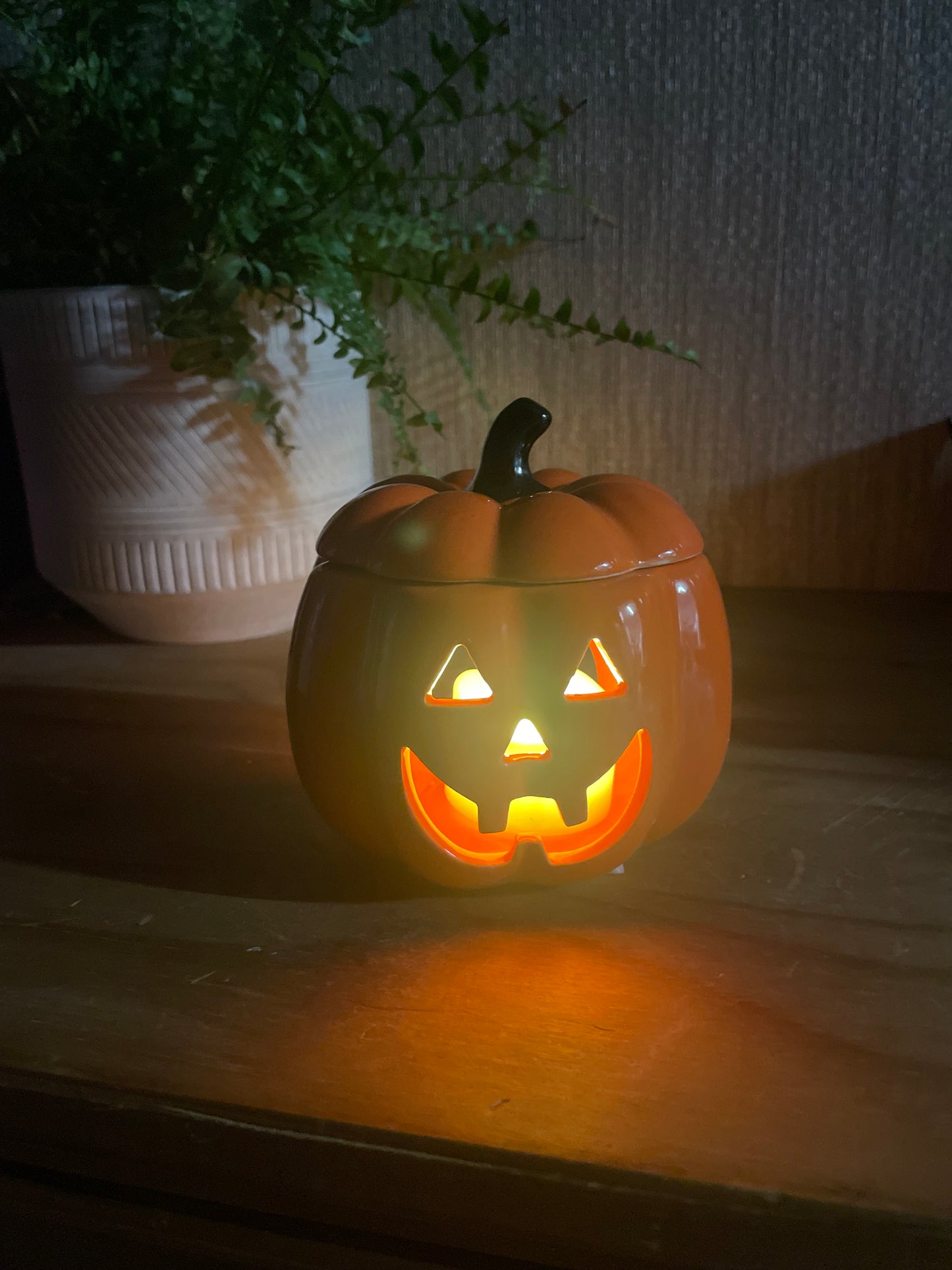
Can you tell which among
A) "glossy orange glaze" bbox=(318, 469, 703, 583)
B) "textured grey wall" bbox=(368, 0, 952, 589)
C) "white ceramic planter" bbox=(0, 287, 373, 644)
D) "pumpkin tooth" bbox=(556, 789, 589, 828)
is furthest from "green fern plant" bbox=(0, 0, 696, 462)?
"pumpkin tooth" bbox=(556, 789, 589, 828)

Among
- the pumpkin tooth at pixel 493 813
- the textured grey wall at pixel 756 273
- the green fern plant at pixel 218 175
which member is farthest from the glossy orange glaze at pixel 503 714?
the textured grey wall at pixel 756 273

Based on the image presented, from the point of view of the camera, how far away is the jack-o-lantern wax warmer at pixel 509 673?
0.44 metres

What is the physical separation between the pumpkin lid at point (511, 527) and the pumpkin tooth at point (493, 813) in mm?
108

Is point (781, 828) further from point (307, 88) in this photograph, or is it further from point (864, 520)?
point (307, 88)

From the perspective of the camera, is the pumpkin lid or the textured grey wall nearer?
the pumpkin lid

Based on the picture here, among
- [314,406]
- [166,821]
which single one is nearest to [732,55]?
[314,406]

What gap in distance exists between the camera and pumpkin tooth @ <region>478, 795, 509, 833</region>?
454 mm

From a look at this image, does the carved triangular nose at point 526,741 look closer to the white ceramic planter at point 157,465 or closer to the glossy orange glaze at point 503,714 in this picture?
the glossy orange glaze at point 503,714

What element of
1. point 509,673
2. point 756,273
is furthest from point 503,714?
point 756,273

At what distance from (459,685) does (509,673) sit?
0.04 m

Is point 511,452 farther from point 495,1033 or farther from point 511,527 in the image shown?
point 495,1033

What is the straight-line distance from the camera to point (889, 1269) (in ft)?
1.02

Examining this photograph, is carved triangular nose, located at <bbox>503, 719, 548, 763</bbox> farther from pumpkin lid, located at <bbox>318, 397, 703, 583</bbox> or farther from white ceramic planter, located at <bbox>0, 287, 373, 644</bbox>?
white ceramic planter, located at <bbox>0, 287, 373, 644</bbox>

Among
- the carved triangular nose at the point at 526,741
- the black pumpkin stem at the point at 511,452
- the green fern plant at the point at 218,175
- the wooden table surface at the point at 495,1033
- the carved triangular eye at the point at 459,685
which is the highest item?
the green fern plant at the point at 218,175
